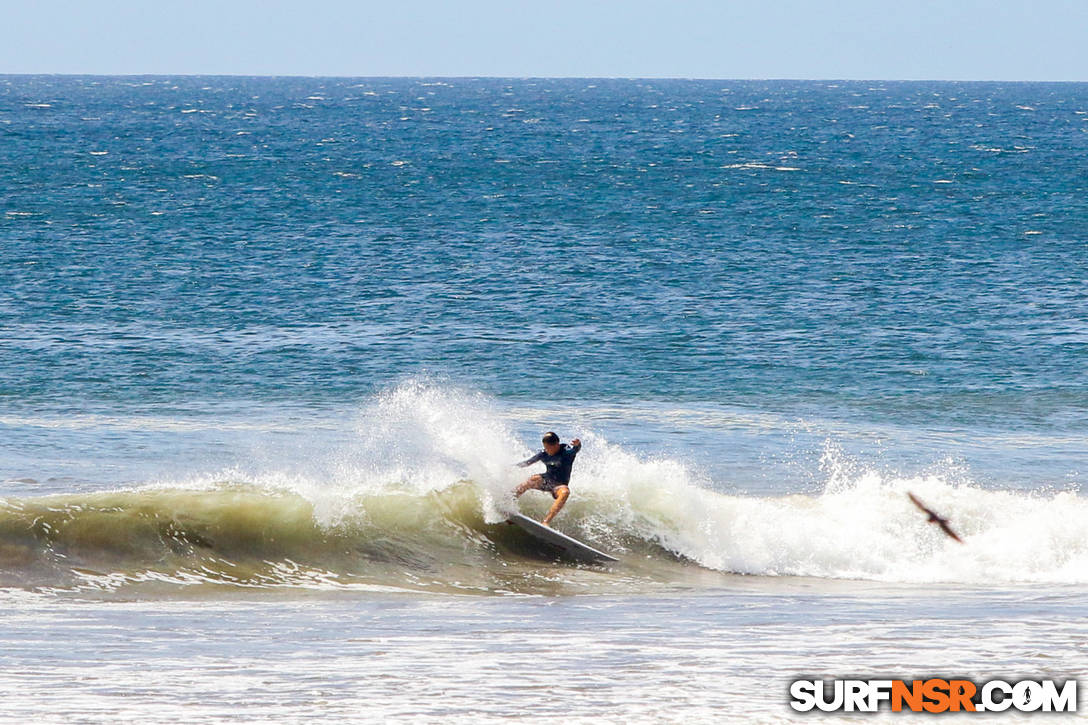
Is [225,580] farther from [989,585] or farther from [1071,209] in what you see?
[1071,209]

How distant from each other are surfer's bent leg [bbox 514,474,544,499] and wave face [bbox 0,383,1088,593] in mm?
195

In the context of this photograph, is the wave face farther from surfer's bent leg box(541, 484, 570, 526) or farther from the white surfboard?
surfer's bent leg box(541, 484, 570, 526)

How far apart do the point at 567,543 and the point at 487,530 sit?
1.20 metres

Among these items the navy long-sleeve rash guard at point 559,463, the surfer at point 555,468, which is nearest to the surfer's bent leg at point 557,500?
the surfer at point 555,468

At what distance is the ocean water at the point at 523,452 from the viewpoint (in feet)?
36.1

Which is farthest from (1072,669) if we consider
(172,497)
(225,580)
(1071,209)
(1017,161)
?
(1017,161)

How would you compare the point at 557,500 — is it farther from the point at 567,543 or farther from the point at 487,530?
the point at 487,530

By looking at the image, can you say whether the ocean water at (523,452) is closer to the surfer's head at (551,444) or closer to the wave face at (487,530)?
the wave face at (487,530)

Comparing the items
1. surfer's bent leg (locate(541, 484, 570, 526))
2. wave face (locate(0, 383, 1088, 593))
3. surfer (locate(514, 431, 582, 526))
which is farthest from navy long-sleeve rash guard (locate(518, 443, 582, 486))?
wave face (locate(0, 383, 1088, 593))

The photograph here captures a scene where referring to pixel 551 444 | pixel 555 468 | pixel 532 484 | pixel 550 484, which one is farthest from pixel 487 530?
pixel 551 444

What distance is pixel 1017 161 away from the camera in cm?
8612

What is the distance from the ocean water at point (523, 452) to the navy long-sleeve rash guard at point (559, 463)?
685 mm

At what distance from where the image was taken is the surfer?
16.9m

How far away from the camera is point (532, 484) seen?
56.5 feet
